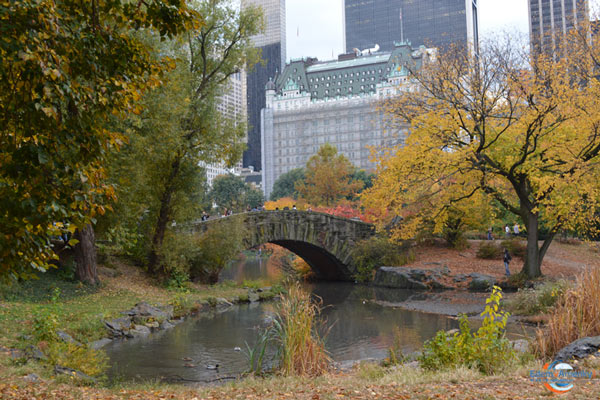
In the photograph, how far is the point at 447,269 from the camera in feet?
80.5

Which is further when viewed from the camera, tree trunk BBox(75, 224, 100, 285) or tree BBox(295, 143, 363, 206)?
tree BBox(295, 143, 363, 206)

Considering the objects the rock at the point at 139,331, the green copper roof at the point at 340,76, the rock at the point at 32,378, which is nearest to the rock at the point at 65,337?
the rock at the point at 139,331

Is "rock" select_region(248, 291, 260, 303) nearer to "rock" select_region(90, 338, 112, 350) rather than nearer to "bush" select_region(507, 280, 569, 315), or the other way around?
"rock" select_region(90, 338, 112, 350)

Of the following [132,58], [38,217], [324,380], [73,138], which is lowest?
[324,380]

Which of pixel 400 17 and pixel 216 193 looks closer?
pixel 216 193

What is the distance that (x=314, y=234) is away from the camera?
2739cm

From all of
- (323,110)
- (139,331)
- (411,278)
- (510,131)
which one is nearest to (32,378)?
(139,331)

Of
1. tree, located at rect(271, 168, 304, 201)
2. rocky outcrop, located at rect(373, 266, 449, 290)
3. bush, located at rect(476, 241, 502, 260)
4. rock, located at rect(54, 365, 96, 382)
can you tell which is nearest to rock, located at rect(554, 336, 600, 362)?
rock, located at rect(54, 365, 96, 382)

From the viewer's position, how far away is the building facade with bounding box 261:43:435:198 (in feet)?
397

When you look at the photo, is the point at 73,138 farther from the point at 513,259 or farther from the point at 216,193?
the point at 216,193

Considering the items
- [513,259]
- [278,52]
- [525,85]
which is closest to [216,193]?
[513,259]

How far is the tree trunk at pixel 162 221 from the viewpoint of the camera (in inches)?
765

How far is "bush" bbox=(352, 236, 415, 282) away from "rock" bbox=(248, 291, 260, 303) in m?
8.11

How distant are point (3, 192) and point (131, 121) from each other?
37.1 ft
